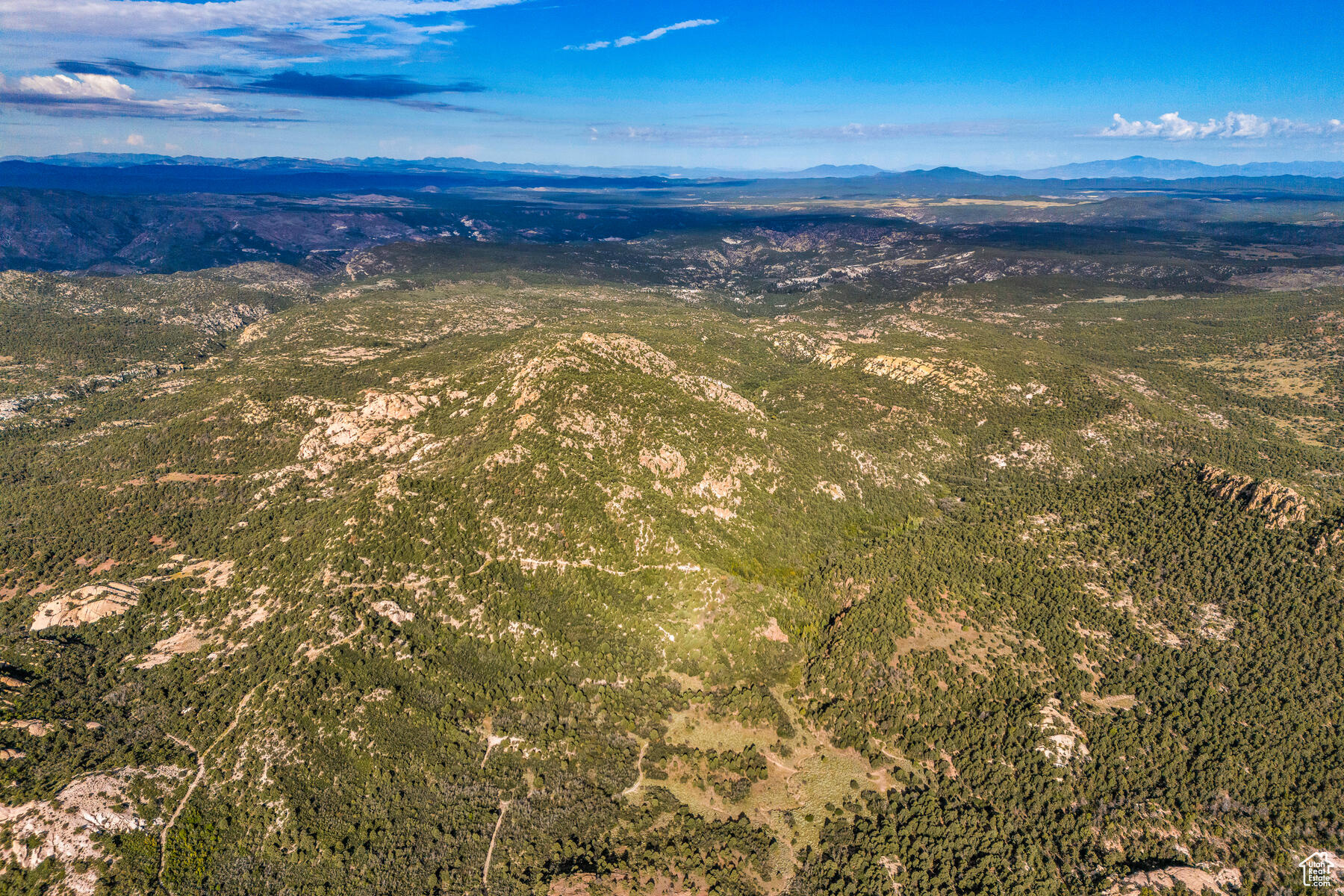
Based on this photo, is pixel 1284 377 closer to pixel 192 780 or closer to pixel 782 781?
pixel 782 781

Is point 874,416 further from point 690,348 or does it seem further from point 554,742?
point 554,742

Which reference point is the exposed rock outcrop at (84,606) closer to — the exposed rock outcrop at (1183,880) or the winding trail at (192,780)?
the winding trail at (192,780)

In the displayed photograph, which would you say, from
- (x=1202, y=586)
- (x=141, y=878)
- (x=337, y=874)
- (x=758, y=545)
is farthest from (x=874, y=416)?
(x=141, y=878)

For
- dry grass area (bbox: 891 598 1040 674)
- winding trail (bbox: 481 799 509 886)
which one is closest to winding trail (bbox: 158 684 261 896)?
winding trail (bbox: 481 799 509 886)

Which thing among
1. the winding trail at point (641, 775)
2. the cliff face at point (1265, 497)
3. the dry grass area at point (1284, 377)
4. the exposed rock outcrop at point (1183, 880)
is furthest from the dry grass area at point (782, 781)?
the dry grass area at point (1284, 377)

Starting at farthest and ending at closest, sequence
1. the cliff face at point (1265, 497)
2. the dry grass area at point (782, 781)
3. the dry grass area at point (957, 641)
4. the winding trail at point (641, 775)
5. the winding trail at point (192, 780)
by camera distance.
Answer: the cliff face at point (1265, 497) < the dry grass area at point (957, 641) < the winding trail at point (641, 775) < the dry grass area at point (782, 781) < the winding trail at point (192, 780)

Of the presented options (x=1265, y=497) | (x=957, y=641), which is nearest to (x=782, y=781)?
(x=957, y=641)
